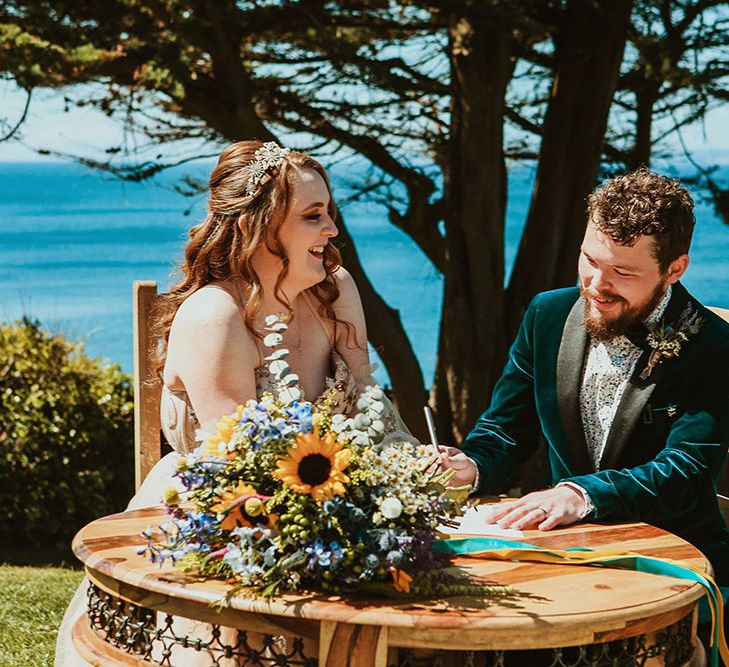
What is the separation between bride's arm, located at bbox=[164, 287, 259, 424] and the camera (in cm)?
319

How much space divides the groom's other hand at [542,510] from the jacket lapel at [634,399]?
32 centimetres

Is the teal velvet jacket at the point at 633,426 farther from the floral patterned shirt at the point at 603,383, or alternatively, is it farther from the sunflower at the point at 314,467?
the sunflower at the point at 314,467

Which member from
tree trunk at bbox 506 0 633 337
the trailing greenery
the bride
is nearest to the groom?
the bride

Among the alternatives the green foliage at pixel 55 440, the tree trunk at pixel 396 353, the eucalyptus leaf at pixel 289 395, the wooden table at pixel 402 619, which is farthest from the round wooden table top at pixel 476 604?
the tree trunk at pixel 396 353

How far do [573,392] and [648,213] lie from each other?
57 centimetres

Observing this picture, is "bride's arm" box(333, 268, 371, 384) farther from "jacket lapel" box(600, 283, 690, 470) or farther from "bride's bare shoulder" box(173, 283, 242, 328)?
"jacket lapel" box(600, 283, 690, 470)

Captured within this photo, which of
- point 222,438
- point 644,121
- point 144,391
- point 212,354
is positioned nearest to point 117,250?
point 644,121

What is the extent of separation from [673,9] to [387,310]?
8.57 ft

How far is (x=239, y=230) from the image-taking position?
341 cm

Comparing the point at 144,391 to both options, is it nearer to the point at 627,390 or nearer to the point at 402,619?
the point at 627,390

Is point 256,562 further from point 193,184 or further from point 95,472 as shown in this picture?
point 193,184

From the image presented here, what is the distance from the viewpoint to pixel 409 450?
2.31 metres

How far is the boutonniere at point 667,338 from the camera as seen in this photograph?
3164mm

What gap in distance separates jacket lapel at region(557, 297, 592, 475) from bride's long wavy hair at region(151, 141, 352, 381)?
840 mm
